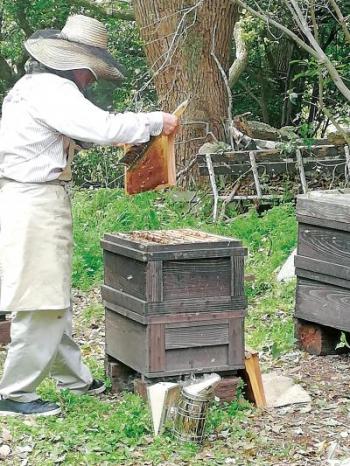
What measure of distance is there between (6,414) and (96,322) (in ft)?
7.82

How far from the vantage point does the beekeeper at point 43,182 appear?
4695 millimetres

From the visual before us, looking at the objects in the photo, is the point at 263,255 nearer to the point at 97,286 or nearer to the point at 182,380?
the point at 97,286

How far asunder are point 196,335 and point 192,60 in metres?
6.56

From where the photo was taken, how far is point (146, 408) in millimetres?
4887

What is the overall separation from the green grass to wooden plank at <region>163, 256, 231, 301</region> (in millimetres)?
621

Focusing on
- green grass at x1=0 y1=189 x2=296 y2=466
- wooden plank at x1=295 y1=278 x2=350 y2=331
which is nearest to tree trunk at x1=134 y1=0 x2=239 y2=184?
green grass at x1=0 y1=189 x2=296 y2=466

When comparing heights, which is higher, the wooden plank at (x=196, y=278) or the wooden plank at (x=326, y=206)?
the wooden plank at (x=326, y=206)

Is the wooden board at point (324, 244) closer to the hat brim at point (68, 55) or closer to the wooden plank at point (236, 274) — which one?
the wooden plank at point (236, 274)

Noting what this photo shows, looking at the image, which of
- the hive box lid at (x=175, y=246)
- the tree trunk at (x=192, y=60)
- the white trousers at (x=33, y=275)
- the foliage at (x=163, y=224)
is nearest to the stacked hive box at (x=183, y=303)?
the hive box lid at (x=175, y=246)

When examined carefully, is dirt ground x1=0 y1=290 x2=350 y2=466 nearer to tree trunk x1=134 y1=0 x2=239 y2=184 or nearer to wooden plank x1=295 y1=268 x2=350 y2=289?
wooden plank x1=295 y1=268 x2=350 y2=289

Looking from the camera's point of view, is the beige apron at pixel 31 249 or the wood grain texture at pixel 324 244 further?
the wood grain texture at pixel 324 244

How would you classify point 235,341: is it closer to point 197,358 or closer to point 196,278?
point 197,358

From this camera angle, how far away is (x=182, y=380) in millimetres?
5012

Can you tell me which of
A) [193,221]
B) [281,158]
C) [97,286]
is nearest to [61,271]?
[97,286]
